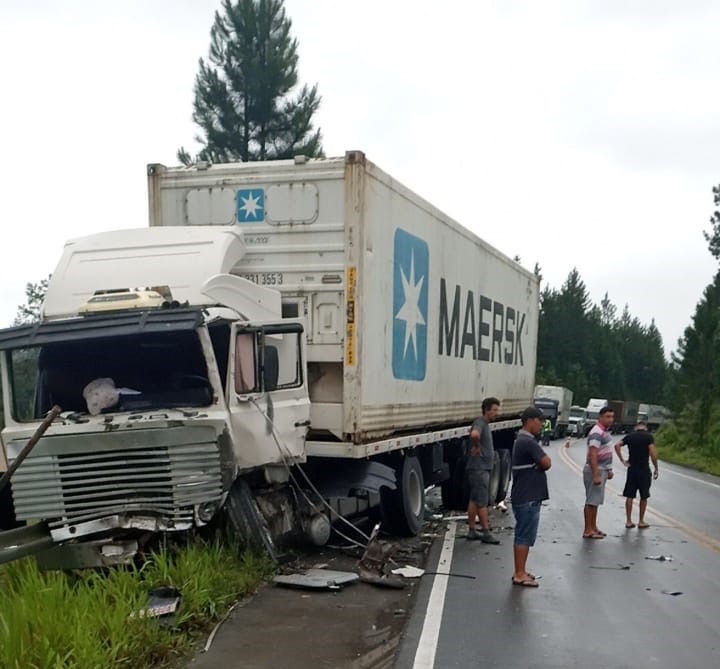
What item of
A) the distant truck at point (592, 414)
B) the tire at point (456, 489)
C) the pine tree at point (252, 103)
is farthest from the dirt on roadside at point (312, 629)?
the distant truck at point (592, 414)

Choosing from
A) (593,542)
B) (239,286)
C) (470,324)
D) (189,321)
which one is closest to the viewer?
(189,321)

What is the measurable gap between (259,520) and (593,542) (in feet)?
17.8

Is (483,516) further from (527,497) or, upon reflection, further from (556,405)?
(556,405)

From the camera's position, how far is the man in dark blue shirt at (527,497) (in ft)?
30.0

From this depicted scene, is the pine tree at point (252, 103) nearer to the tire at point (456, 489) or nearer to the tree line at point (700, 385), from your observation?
the tire at point (456, 489)

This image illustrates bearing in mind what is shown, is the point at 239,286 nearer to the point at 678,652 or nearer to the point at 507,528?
the point at 678,652

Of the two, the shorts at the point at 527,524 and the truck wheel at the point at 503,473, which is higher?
the shorts at the point at 527,524

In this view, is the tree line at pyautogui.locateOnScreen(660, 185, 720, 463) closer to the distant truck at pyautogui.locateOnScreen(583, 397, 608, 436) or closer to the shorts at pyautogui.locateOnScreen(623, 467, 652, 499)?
the distant truck at pyautogui.locateOnScreen(583, 397, 608, 436)

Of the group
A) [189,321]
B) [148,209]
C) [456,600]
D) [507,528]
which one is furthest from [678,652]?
[148,209]

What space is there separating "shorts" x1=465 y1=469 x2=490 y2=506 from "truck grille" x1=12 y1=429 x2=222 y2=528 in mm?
5422

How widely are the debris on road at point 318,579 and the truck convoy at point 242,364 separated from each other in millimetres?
395

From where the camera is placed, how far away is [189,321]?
A: 303 inches

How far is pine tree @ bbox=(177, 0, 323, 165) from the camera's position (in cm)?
2873

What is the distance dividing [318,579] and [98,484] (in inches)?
93.5
